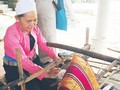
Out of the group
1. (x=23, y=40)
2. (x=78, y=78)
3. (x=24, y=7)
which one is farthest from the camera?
(x=23, y=40)

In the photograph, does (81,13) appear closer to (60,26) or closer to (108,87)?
(60,26)

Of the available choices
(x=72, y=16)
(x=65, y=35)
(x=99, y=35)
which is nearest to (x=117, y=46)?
(x=99, y=35)

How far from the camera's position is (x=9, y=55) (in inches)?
92.7

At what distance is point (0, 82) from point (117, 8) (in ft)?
33.7

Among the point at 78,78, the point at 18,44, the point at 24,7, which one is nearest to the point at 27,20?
the point at 24,7

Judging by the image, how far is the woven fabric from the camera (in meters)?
1.93

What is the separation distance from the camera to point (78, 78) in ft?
6.51

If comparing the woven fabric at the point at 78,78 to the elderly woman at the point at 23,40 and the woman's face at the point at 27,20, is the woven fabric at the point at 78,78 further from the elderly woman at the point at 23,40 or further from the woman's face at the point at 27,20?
the woman's face at the point at 27,20

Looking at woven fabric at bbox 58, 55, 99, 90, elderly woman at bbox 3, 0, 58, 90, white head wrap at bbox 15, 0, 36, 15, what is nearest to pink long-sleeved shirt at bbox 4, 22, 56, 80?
elderly woman at bbox 3, 0, 58, 90

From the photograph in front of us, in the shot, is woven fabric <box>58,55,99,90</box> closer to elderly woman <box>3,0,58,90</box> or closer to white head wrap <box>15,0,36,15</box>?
elderly woman <box>3,0,58,90</box>

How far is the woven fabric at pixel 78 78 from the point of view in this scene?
Answer: 6.33 ft

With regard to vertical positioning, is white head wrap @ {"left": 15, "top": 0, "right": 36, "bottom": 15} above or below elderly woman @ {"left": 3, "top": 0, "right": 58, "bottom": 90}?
above

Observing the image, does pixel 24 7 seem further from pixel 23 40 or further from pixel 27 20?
pixel 23 40

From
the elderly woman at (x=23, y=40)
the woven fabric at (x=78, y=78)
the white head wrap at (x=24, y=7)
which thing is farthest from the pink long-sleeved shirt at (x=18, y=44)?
the woven fabric at (x=78, y=78)
